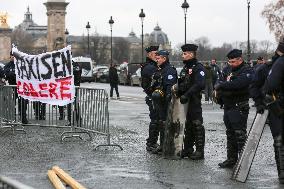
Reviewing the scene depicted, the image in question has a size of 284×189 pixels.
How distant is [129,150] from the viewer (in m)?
12.5

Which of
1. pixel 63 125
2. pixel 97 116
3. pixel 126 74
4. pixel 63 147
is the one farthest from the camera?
pixel 126 74

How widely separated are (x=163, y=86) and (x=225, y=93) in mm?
A: 1796

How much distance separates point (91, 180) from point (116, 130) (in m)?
7.30

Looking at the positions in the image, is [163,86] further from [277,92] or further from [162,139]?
[277,92]

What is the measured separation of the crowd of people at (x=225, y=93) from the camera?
8773 millimetres

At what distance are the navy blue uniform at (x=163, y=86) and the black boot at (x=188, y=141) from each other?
0.58 meters

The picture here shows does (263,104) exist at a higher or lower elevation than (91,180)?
higher

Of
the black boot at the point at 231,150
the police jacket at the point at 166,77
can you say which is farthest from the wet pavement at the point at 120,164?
the police jacket at the point at 166,77

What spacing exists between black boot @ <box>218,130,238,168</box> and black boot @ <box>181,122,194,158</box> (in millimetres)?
1072

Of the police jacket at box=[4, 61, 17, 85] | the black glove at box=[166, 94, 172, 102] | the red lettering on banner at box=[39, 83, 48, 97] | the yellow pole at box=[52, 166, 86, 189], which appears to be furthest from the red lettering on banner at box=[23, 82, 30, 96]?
the yellow pole at box=[52, 166, 86, 189]

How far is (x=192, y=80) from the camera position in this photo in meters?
10.9

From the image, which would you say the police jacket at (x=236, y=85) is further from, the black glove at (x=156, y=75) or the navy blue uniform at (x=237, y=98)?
the black glove at (x=156, y=75)

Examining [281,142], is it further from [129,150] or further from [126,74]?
[126,74]

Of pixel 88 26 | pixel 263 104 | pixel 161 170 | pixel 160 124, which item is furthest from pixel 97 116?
pixel 88 26
